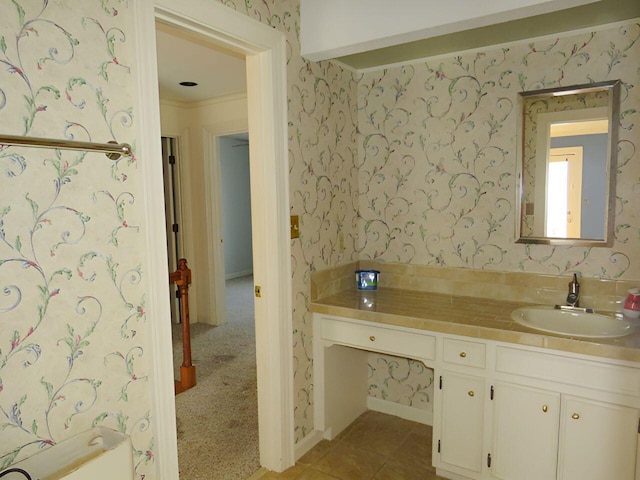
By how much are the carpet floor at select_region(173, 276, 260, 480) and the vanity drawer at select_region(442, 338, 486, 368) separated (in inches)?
46.5

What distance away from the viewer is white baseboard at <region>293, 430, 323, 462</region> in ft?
7.76

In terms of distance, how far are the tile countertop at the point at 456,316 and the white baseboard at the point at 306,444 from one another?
72cm

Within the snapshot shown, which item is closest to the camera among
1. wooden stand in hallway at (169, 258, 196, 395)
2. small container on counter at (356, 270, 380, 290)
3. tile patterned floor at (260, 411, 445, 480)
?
tile patterned floor at (260, 411, 445, 480)

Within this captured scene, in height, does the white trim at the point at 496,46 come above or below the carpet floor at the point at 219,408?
above

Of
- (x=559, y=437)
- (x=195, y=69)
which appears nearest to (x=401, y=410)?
(x=559, y=437)

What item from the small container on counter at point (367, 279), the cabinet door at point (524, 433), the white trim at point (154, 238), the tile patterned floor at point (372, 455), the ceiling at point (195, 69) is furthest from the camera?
the ceiling at point (195, 69)

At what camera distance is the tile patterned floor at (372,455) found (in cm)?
225

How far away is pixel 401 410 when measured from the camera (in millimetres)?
2820

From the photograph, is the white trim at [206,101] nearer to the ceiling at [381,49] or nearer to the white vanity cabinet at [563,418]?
the ceiling at [381,49]

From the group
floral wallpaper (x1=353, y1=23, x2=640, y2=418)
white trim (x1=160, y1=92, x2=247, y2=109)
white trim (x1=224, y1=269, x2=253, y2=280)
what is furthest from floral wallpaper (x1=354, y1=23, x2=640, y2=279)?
white trim (x1=224, y1=269, x2=253, y2=280)

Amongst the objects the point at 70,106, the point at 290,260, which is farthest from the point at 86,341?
the point at 290,260

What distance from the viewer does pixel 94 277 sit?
136cm

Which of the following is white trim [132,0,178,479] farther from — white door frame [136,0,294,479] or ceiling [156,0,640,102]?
ceiling [156,0,640,102]

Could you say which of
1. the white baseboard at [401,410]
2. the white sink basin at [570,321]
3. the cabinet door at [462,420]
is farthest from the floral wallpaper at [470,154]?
the white baseboard at [401,410]
